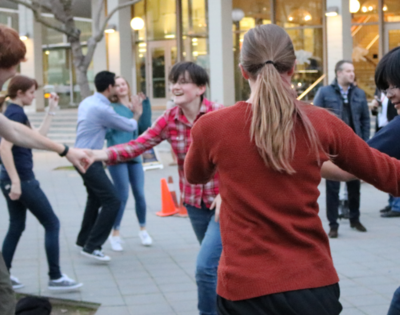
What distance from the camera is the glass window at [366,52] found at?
1983 cm

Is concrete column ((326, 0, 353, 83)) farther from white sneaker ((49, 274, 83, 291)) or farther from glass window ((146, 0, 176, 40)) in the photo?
white sneaker ((49, 274, 83, 291))

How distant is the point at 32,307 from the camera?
14.5ft

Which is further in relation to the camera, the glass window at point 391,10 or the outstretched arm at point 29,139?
the glass window at point 391,10

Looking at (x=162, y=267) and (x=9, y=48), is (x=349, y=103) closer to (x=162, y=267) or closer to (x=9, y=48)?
(x=162, y=267)

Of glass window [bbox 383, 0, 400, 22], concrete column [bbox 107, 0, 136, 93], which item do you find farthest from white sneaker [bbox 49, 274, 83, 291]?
concrete column [bbox 107, 0, 136, 93]

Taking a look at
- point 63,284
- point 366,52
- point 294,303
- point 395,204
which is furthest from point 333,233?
point 366,52

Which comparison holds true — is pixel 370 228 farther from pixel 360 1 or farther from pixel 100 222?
pixel 360 1

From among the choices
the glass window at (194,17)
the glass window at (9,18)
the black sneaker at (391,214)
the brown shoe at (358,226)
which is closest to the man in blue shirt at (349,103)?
the brown shoe at (358,226)

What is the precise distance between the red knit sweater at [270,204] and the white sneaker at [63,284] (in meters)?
3.50

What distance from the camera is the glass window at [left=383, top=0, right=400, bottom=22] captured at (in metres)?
19.6

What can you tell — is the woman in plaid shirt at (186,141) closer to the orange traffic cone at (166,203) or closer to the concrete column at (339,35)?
the orange traffic cone at (166,203)

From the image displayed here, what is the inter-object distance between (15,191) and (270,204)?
3.54m

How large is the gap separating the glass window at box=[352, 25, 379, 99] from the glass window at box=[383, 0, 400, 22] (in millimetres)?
487

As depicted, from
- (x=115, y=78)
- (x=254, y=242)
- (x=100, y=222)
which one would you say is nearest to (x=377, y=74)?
(x=254, y=242)
